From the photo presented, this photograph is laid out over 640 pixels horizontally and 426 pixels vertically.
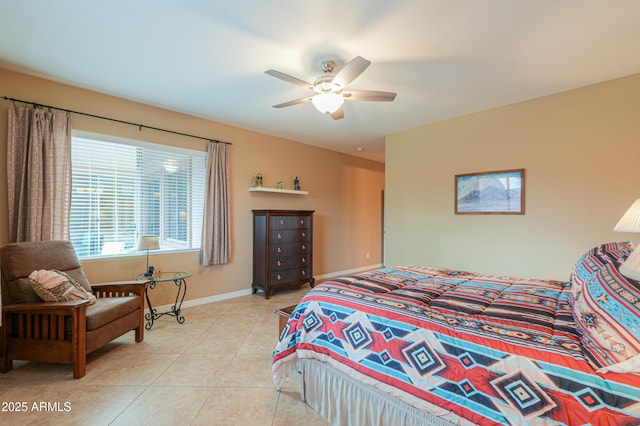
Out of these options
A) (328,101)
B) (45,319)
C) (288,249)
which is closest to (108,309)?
(45,319)

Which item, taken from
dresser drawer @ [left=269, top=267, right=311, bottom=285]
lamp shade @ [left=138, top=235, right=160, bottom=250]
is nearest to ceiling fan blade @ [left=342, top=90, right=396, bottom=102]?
lamp shade @ [left=138, top=235, right=160, bottom=250]

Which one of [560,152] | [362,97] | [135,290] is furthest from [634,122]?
[135,290]

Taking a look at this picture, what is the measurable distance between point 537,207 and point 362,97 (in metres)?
2.56

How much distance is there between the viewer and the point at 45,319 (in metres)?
2.23

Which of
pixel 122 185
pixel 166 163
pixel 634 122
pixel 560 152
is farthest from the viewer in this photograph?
pixel 166 163

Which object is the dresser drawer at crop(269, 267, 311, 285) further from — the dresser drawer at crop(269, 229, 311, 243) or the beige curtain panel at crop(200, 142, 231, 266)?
the beige curtain panel at crop(200, 142, 231, 266)

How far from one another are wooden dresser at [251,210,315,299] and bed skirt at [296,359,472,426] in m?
2.53

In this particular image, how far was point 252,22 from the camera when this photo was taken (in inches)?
80.2

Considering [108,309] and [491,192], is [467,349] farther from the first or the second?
[491,192]

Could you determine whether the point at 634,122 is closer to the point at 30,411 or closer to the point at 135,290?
the point at 135,290

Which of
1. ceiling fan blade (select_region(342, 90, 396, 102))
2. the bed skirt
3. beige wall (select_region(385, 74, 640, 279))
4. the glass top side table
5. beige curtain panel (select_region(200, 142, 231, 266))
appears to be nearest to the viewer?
the bed skirt

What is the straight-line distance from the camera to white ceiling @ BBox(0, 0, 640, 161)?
191 centimetres

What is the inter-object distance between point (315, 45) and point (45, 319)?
10.2 ft

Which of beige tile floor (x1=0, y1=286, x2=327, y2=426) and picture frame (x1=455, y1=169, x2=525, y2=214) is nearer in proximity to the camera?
beige tile floor (x1=0, y1=286, x2=327, y2=426)
